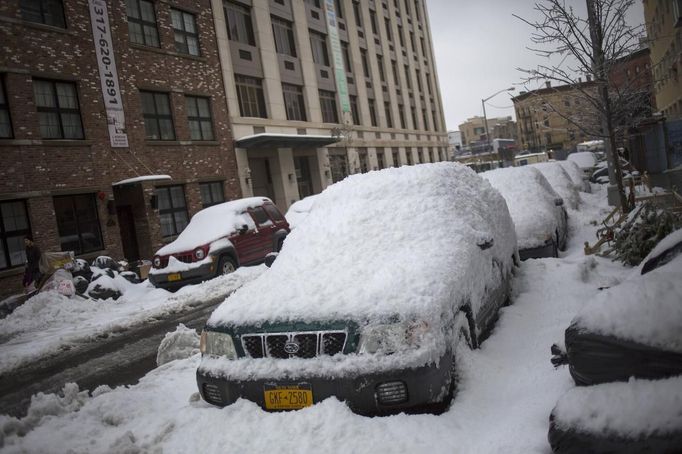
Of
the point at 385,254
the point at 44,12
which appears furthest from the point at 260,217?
the point at 44,12

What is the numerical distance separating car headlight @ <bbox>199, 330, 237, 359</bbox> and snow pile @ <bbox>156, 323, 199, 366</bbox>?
1.96m

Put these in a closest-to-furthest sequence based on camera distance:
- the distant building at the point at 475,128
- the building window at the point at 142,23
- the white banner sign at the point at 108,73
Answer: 1. the white banner sign at the point at 108,73
2. the building window at the point at 142,23
3. the distant building at the point at 475,128

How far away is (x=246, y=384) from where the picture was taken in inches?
121

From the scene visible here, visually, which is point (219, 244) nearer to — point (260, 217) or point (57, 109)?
point (260, 217)

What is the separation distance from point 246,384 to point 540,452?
6.13ft

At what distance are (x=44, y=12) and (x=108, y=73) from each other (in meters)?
2.47

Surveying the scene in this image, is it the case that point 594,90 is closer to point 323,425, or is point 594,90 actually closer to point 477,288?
point 477,288

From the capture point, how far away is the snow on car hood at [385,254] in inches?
122

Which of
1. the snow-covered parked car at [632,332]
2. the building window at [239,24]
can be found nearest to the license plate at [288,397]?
the snow-covered parked car at [632,332]

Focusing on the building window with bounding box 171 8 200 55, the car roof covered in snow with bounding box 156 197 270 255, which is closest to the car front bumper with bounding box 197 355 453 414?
the car roof covered in snow with bounding box 156 197 270 255

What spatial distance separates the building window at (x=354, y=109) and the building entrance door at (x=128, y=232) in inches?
769

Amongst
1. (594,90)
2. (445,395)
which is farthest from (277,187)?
(445,395)

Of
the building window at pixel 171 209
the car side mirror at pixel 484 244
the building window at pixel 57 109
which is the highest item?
the building window at pixel 57 109

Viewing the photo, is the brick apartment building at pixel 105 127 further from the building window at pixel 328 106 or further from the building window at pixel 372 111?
the building window at pixel 372 111
